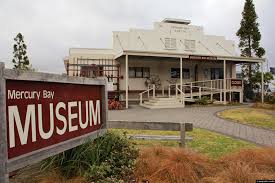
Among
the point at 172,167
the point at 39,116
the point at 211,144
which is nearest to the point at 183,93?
the point at 211,144

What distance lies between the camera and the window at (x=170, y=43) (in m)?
26.7

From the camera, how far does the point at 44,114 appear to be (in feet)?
10.3

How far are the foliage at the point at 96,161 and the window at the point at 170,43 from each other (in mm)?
22815

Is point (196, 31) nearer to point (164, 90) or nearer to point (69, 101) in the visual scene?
point (164, 90)

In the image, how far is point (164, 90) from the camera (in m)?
23.7

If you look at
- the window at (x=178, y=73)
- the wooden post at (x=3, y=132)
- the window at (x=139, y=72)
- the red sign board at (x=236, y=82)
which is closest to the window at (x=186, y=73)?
the window at (x=178, y=73)

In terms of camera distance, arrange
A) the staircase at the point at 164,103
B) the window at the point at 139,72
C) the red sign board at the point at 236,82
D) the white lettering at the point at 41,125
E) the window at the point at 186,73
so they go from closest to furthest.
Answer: the white lettering at the point at 41,125 < the staircase at the point at 164,103 < the red sign board at the point at 236,82 < the window at the point at 139,72 < the window at the point at 186,73

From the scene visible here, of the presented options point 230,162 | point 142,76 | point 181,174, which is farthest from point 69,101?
point 142,76

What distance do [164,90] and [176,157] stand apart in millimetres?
19370

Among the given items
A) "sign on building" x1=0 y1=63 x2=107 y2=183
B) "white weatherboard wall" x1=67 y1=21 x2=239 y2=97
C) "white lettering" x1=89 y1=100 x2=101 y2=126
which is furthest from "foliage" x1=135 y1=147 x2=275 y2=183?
"white weatherboard wall" x1=67 y1=21 x2=239 y2=97

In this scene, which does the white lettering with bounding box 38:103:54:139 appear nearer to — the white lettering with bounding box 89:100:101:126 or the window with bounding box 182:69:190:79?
the white lettering with bounding box 89:100:101:126

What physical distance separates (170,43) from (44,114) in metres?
24.7

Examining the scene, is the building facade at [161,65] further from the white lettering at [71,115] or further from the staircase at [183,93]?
the white lettering at [71,115]

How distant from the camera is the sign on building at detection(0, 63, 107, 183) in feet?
8.55
